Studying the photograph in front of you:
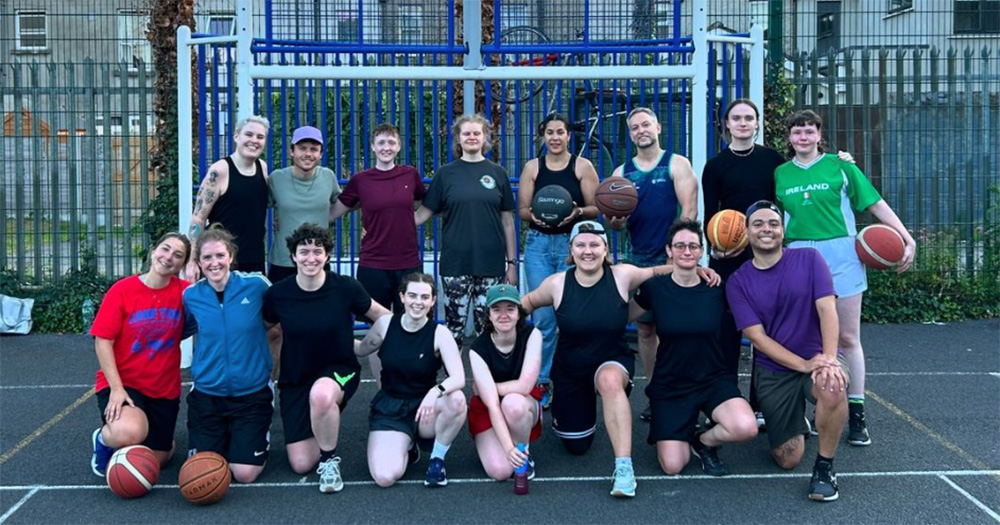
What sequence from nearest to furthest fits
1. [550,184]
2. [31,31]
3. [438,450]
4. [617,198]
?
[438,450] < [617,198] < [550,184] < [31,31]

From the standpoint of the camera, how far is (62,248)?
362 inches

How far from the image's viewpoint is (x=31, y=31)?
10.5 metres

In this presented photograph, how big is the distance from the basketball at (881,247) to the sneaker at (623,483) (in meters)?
1.89

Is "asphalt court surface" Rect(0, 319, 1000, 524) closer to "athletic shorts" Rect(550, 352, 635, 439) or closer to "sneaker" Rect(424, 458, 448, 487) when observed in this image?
"sneaker" Rect(424, 458, 448, 487)

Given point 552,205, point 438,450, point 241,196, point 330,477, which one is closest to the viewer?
point 330,477

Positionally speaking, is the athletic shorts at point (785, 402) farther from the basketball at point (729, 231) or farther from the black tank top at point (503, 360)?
the black tank top at point (503, 360)

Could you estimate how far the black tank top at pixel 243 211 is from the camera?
581 centimetres

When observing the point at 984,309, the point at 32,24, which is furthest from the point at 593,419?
the point at 32,24

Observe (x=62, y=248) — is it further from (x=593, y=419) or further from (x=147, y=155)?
(x=593, y=419)

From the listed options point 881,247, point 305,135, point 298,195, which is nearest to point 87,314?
point 298,195

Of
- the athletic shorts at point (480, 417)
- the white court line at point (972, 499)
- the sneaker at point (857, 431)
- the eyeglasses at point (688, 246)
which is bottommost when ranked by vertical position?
the white court line at point (972, 499)

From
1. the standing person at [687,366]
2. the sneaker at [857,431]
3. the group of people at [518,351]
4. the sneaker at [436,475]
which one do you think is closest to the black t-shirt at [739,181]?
the group of people at [518,351]

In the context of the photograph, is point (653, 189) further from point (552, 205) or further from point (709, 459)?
point (709, 459)

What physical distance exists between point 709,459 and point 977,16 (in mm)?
7975
